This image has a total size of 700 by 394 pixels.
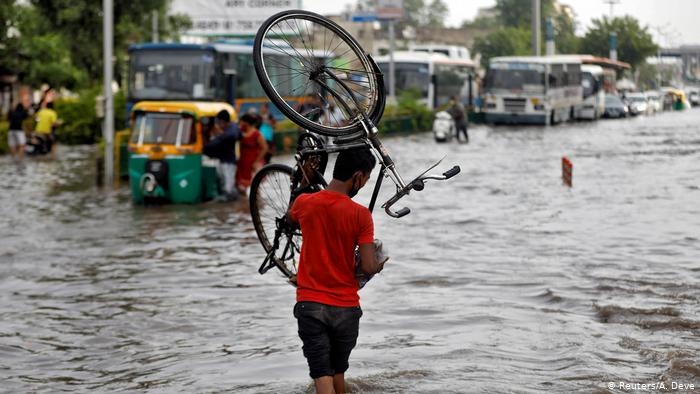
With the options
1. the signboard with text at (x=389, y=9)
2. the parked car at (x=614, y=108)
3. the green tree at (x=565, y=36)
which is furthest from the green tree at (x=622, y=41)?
the signboard with text at (x=389, y=9)

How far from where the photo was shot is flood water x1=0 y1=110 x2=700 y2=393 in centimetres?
916

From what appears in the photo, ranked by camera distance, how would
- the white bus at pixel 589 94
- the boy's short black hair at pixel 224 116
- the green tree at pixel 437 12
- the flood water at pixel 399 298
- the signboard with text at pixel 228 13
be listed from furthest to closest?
1. the green tree at pixel 437 12
2. the white bus at pixel 589 94
3. the signboard with text at pixel 228 13
4. the boy's short black hair at pixel 224 116
5. the flood water at pixel 399 298

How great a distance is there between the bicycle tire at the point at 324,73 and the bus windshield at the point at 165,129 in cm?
1176

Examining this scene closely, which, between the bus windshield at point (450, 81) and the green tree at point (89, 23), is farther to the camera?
the bus windshield at point (450, 81)

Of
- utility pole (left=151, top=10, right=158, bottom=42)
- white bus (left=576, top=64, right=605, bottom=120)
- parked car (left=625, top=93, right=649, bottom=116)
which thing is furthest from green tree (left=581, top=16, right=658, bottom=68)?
utility pole (left=151, top=10, right=158, bottom=42)

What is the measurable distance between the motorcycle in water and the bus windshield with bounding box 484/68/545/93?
1258 cm

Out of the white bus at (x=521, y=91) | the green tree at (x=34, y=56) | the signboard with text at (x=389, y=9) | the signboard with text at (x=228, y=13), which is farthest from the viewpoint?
the signboard with text at (x=389, y=9)

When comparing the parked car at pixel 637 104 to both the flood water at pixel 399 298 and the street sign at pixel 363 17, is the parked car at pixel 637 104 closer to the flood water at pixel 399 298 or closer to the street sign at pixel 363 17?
the street sign at pixel 363 17

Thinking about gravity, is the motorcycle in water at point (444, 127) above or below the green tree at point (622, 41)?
below

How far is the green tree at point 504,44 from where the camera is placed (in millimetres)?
91681

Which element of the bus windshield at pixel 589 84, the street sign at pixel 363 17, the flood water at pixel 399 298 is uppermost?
the street sign at pixel 363 17

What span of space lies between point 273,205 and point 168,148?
34.9 feet

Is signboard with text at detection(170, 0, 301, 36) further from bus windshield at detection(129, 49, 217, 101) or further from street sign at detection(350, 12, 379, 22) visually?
street sign at detection(350, 12, 379, 22)

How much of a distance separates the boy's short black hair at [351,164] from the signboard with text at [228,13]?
37.2 m
